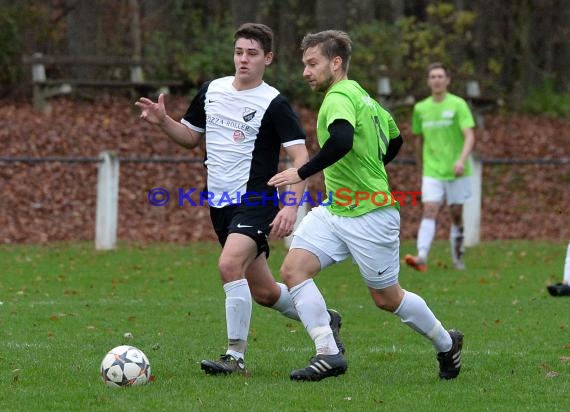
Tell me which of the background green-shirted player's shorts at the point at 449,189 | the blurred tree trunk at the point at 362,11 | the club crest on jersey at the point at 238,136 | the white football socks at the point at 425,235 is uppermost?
the club crest on jersey at the point at 238,136

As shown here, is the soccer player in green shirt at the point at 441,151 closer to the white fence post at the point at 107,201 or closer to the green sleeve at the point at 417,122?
the green sleeve at the point at 417,122

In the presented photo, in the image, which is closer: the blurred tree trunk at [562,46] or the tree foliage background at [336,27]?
the tree foliage background at [336,27]

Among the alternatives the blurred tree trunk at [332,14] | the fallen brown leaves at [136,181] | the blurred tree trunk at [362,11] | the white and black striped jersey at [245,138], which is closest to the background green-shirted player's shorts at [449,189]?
the fallen brown leaves at [136,181]

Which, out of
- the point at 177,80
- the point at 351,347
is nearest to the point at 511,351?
the point at 351,347

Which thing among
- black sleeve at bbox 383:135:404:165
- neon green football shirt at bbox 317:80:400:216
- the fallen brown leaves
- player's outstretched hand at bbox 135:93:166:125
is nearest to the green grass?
neon green football shirt at bbox 317:80:400:216

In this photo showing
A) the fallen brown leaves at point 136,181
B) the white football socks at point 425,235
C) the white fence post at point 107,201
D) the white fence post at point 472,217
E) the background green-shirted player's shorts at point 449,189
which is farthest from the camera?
the fallen brown leaves at point 136,181

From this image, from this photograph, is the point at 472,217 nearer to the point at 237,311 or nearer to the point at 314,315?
the point at 237,311

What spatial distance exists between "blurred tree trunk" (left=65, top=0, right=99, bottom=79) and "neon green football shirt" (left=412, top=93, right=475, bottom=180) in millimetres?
13688

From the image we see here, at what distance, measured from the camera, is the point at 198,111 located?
25.6 feet

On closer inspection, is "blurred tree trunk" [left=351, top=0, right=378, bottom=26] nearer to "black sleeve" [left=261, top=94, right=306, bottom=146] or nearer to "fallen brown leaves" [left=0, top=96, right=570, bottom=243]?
"fallen brown leaves" [left=0, top=96, right=570, bottom=243]

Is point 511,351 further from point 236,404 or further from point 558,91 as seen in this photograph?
point 558,91

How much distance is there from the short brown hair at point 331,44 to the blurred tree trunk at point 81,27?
19713mm

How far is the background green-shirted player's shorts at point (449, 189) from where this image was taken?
13758 millimetres

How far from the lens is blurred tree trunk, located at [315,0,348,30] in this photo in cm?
2495
